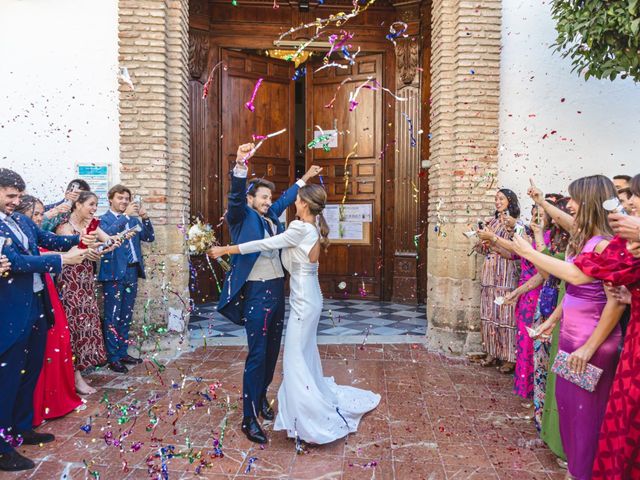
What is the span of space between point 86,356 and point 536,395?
4.07 metres

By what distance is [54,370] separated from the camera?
4027 mm

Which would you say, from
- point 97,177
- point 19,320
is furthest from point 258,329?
point 97,177

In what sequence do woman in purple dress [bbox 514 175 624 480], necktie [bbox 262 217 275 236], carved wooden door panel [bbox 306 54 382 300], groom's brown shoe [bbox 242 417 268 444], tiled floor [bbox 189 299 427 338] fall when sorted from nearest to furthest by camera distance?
woman in purple dress [bbox 514 175 624 480]
groom's brown shoe [bbox 242 417 268 444]
necktie [bbox 262 217 275 236]
tiled floor [bbox 189 299 427 338]
carved wooden door panel [bbox 306 54 382 300]

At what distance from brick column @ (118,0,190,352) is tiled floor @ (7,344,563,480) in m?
1.04

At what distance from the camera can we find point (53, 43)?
566 centimetres

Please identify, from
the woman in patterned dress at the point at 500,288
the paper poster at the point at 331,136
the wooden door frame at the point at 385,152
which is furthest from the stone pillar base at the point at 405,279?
the woman in patterned dress at the point at 500,288

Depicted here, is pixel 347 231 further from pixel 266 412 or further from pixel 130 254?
pixel 266 412

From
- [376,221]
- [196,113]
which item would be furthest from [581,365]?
[196,113]

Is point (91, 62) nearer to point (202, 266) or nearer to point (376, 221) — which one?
point (202, 266)

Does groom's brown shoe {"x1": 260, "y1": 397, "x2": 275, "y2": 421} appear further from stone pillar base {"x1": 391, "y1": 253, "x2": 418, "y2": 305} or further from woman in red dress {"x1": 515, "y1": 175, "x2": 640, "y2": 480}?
stone pillar base {"x1": 391, "y1": 253, "x2": 418, "y2": 305}

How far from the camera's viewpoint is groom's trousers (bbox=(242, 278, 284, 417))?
11.6ft

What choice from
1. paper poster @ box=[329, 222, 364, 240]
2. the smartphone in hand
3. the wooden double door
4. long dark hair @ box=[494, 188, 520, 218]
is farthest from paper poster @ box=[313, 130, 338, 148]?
the smartphone in hand

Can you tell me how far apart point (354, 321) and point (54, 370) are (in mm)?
4547

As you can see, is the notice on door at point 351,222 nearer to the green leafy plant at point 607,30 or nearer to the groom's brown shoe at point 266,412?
the green leafy plant at point 607,30
